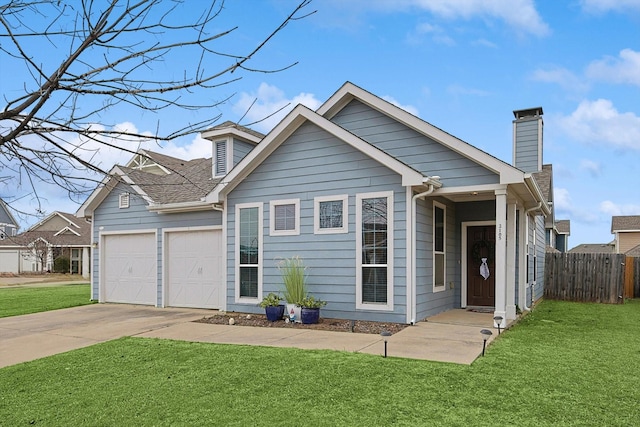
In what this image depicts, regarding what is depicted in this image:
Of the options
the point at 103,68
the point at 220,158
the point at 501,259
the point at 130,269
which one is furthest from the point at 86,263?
the point at 103,68

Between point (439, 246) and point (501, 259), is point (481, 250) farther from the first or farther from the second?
point (501, 259)

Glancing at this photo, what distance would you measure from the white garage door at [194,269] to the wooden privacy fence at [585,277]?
1096 cm

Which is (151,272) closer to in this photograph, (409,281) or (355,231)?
(355,231)

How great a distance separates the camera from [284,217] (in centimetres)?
1051

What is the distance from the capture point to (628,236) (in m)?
27.7

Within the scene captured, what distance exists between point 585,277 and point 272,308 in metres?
10.8

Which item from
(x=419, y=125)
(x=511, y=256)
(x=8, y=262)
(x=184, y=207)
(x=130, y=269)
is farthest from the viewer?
(x=8, y=262)

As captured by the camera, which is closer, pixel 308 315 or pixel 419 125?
pixel 308 315

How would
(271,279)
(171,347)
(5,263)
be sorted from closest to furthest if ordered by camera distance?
1. (171,347)
2. (271,279)
3. (5,263)

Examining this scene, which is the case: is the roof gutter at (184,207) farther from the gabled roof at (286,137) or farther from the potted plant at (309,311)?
the potted plant at (309,311)

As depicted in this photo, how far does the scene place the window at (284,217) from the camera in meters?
10.3

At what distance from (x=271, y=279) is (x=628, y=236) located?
25.4m

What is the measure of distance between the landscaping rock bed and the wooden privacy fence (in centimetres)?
925

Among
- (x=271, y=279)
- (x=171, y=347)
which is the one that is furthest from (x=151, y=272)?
(x=171, y=347)
